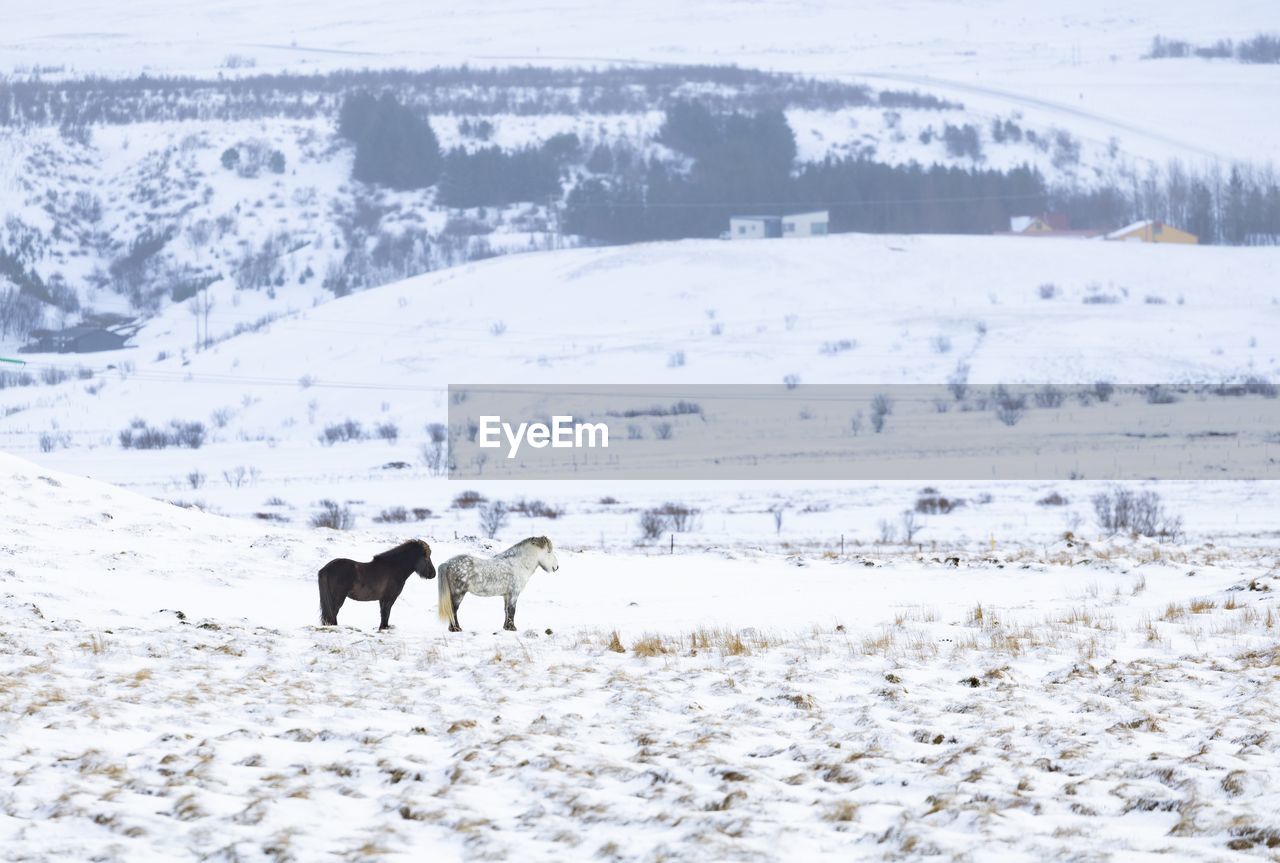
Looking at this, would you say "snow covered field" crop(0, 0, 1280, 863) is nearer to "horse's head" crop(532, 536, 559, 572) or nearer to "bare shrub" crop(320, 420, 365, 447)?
"horse's head" crop(532, 536, 559, 572)

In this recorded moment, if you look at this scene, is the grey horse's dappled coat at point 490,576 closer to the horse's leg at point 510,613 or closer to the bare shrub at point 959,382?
the horse's leg at point 510,613

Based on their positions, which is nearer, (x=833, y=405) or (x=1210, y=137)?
(x=833, y=405)

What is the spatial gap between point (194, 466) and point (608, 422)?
18.8 meters

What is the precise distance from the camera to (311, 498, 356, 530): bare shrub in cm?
3747

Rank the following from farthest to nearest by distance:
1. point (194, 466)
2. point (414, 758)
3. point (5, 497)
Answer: point (194, 466), point (5, 497), point (414, 758)

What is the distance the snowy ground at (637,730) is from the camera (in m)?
7.02

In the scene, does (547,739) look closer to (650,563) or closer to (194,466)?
(650,563)

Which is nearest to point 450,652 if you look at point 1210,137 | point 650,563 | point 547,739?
point 547,739

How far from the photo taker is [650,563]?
23047 mm

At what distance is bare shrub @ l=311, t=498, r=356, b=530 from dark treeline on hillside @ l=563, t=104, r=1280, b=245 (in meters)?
90.3

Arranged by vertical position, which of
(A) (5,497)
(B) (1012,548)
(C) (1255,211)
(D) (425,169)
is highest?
(D) (425,169)

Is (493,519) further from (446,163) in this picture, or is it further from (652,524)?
(446,163)

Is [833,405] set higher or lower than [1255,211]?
lower

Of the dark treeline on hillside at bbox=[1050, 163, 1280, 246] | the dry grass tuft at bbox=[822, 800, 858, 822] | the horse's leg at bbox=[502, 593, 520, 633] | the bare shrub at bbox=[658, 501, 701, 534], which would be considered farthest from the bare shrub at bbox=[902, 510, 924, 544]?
the dark treeline on hillside at bbox=[1050, 163, 1280, 246]
